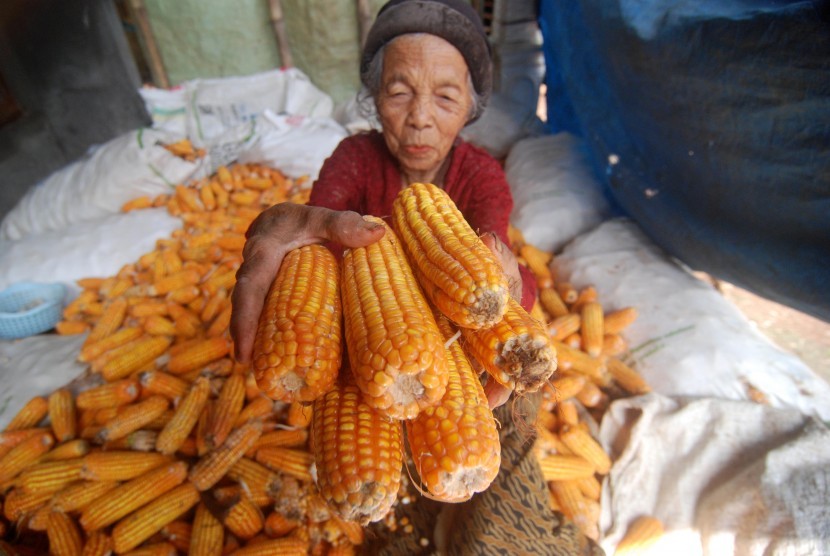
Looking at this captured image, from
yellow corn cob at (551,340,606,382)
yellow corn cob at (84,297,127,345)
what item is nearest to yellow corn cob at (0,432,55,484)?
yellow corn cob at (84,297,127,345)

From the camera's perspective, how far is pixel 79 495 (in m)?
2.13

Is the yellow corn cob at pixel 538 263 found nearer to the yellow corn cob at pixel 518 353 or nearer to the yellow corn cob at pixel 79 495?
the yellow corn cob at pixel 518 353

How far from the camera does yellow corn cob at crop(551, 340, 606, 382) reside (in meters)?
2.59

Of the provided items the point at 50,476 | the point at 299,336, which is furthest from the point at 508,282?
the point at 50,476

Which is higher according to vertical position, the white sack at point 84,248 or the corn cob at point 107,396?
the white sack at point 84,248

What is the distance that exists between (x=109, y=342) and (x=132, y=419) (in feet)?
2.99

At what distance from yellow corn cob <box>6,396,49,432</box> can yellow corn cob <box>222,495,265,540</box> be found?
1509 millimetres

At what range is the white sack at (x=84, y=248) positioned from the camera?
382 centimetres

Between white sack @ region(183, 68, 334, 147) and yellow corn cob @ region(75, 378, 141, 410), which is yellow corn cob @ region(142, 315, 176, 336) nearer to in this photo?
yellow corn cob @ region(75, 378, 141, 410)

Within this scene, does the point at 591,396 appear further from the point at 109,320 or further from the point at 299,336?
the point at 109,320

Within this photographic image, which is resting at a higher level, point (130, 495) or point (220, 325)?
point (220, 325)

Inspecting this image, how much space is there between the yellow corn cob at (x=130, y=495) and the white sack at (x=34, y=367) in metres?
1.03

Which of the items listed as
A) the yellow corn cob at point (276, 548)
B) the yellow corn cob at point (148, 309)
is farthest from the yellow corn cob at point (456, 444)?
the yellow corn cob at point (148, 309)

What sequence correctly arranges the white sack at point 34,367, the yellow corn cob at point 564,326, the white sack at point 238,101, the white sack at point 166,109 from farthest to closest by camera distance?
1. the white sack at point 238,101
2. the white sack at point 166,109
3. the yellow corn cob at point 564,326
4. the white sack at point 34,367
